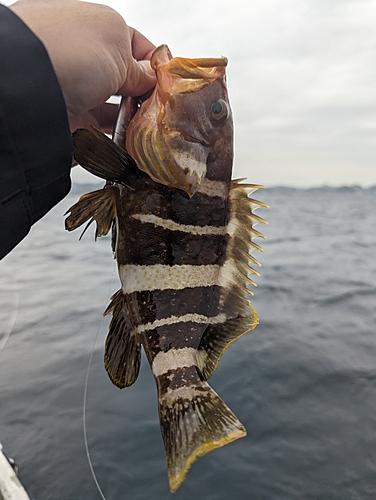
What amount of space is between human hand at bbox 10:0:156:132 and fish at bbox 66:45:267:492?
5.5 inches

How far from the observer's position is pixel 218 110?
2.06 metres

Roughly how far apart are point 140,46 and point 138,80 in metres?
0.34

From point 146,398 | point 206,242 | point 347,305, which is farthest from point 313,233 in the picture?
point 206,242

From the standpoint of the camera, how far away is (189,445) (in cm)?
181

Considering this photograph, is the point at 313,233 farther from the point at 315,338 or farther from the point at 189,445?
the point at 189,445

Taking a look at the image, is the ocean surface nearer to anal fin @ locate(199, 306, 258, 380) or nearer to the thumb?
anal fin @ locate(199, 306, 258, 380)

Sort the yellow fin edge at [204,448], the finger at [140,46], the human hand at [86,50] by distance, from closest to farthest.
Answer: the human hand at [86,50]
the yellow fin edge at [204,448]
the finger at [140,46]

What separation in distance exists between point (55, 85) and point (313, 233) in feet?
70.6

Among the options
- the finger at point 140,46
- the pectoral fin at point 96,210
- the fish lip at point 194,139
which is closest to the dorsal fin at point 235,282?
the fish lip at point 194,139

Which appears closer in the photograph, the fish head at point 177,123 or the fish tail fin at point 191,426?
the fish tail fin at point 191,426

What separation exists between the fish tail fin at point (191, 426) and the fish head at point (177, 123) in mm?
1046

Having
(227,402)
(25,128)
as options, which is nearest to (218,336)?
(25,128)

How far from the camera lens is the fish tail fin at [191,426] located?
176cm

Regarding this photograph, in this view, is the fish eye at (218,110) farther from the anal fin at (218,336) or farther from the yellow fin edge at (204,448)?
the yellow fin edge at (204,448)
